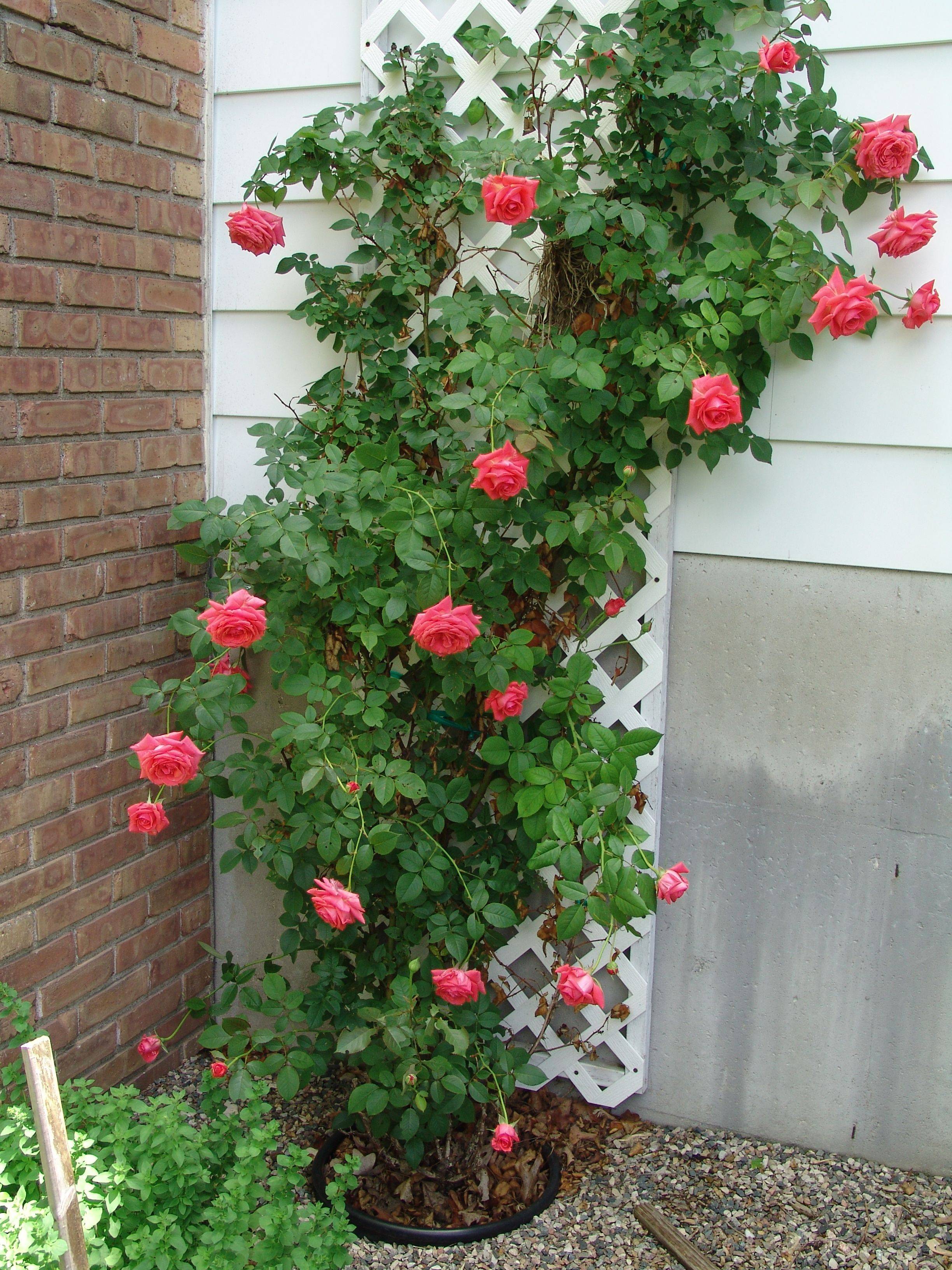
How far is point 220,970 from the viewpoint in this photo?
2355 mm

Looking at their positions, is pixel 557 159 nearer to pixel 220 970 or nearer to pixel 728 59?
pixel 728 59

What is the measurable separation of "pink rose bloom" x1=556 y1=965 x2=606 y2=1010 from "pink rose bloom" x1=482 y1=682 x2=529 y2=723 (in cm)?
44

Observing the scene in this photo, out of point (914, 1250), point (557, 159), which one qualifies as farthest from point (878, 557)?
point (914, 1250)

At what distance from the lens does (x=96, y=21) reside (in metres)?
1.81

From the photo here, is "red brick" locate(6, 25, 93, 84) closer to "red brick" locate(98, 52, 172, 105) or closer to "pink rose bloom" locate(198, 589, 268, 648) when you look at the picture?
"red brick" locate(98, 52, 172, 105)

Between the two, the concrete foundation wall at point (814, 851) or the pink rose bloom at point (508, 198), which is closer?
the pink rose bloom at point (508, 198)

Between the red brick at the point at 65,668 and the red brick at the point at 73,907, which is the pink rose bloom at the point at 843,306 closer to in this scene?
the red brick at the point at 65,668

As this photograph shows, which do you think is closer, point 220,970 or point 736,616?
point 736,616

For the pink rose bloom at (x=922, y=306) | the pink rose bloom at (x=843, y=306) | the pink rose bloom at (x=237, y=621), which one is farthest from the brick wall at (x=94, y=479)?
the pink rose bloom at (x=922, y=306)

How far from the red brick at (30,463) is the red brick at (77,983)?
88 centimetres

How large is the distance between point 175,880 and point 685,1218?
1175 millimetres

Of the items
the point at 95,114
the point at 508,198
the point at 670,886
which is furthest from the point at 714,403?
the point at 95,114

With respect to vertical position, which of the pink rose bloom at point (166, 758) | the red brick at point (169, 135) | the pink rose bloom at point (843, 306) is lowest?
the pink rose bloom at point (166, 758)

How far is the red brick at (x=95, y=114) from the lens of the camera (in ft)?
5.77
